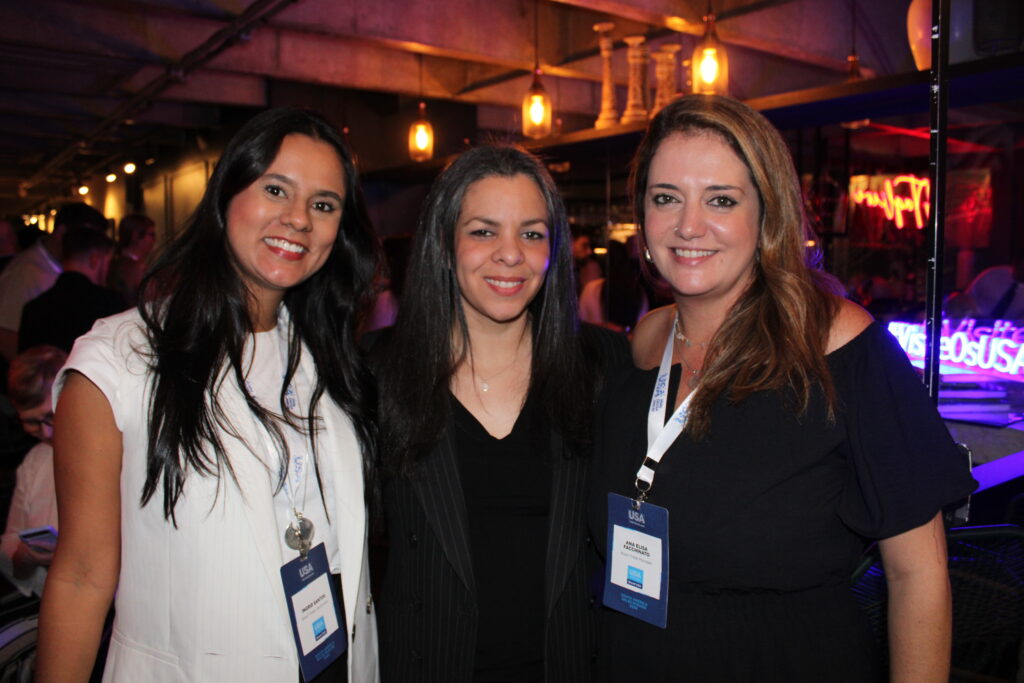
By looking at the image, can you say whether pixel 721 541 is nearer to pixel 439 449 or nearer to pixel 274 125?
pixel 439 449

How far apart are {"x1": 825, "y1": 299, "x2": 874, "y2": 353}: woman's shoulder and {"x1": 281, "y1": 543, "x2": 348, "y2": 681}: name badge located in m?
1.14

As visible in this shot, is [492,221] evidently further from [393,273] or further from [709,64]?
[709,64]

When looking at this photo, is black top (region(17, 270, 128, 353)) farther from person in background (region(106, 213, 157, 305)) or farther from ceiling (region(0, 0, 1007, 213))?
ceiling (region(0, 0, 1007, 213))

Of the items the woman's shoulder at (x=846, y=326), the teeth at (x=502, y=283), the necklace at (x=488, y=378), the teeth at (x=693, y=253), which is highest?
the teeth at (x=693, y=253)

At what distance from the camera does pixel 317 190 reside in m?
1.75

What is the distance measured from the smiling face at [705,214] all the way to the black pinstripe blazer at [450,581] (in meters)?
0.53

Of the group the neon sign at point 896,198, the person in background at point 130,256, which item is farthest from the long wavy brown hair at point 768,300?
the person in background at point 130,256

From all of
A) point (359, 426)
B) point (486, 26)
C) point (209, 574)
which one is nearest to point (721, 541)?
point (359, 426)

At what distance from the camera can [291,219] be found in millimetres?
1692

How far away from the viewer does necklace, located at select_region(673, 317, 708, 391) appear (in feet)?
→ 5.52

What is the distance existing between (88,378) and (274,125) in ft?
2.15

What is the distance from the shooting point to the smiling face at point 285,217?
1684 millimetres

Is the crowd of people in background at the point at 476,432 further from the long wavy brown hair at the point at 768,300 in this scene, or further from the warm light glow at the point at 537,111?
the warm light glow at the point at 537,111

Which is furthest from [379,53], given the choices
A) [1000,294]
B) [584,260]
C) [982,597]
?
[982,597]
